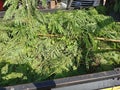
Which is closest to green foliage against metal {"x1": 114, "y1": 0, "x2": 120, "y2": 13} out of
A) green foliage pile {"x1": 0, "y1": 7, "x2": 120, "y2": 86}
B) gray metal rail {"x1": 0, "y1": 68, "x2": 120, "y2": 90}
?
green foliage pile {"x1": 0, "y1": 7, "x2": 120, "y2": 86}

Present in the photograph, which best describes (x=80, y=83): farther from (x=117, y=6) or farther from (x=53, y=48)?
(x=117, y=6)

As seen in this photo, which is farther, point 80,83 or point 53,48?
→ point 53,48

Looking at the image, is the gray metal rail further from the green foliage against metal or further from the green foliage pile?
the green foliage against metal

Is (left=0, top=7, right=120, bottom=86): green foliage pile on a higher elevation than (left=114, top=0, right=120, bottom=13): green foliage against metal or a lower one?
lower

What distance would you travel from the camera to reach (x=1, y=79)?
2.62 m

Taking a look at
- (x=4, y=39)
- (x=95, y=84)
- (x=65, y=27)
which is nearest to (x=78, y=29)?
(x=65, y=27)

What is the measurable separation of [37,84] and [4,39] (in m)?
1.45

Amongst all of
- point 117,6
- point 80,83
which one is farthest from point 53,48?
point 117,6

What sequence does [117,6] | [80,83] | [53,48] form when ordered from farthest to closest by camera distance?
[117,6]
[53,48]
[80,83]

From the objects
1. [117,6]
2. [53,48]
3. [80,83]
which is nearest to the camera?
[80,83]

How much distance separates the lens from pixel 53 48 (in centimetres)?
305

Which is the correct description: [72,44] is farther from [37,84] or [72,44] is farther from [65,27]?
[37,84]

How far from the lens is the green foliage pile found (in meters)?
2.78

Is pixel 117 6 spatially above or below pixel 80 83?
above
